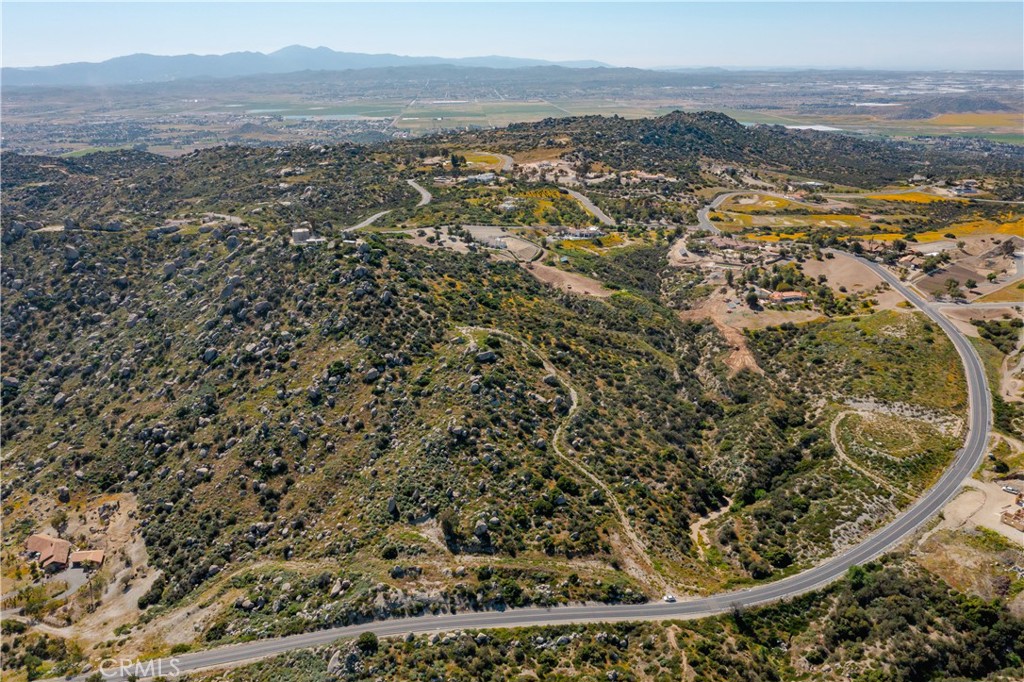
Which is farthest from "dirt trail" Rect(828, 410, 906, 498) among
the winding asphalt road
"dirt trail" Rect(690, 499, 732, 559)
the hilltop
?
"dirt trail" Rect(690, 499, 732, 559)

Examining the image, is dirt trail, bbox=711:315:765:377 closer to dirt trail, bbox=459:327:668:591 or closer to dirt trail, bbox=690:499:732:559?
dirt trail, bbox=690:499:732:559

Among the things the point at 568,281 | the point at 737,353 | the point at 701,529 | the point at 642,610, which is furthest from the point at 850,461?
the point at 568,281

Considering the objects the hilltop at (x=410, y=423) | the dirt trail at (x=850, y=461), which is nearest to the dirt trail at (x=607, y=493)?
the hilltop at (x=410, y=423)

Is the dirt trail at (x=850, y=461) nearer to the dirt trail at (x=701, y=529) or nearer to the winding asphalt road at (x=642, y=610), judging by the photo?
the winding asphalt road at (x=642, y=610)

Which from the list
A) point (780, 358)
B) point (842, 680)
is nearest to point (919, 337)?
point (780, 358)

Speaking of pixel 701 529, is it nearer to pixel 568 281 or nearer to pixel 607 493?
pixel 607 493

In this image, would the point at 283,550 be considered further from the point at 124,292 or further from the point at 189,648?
the point at 124,292

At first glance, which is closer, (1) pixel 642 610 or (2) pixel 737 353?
(1) pixel 642 610
